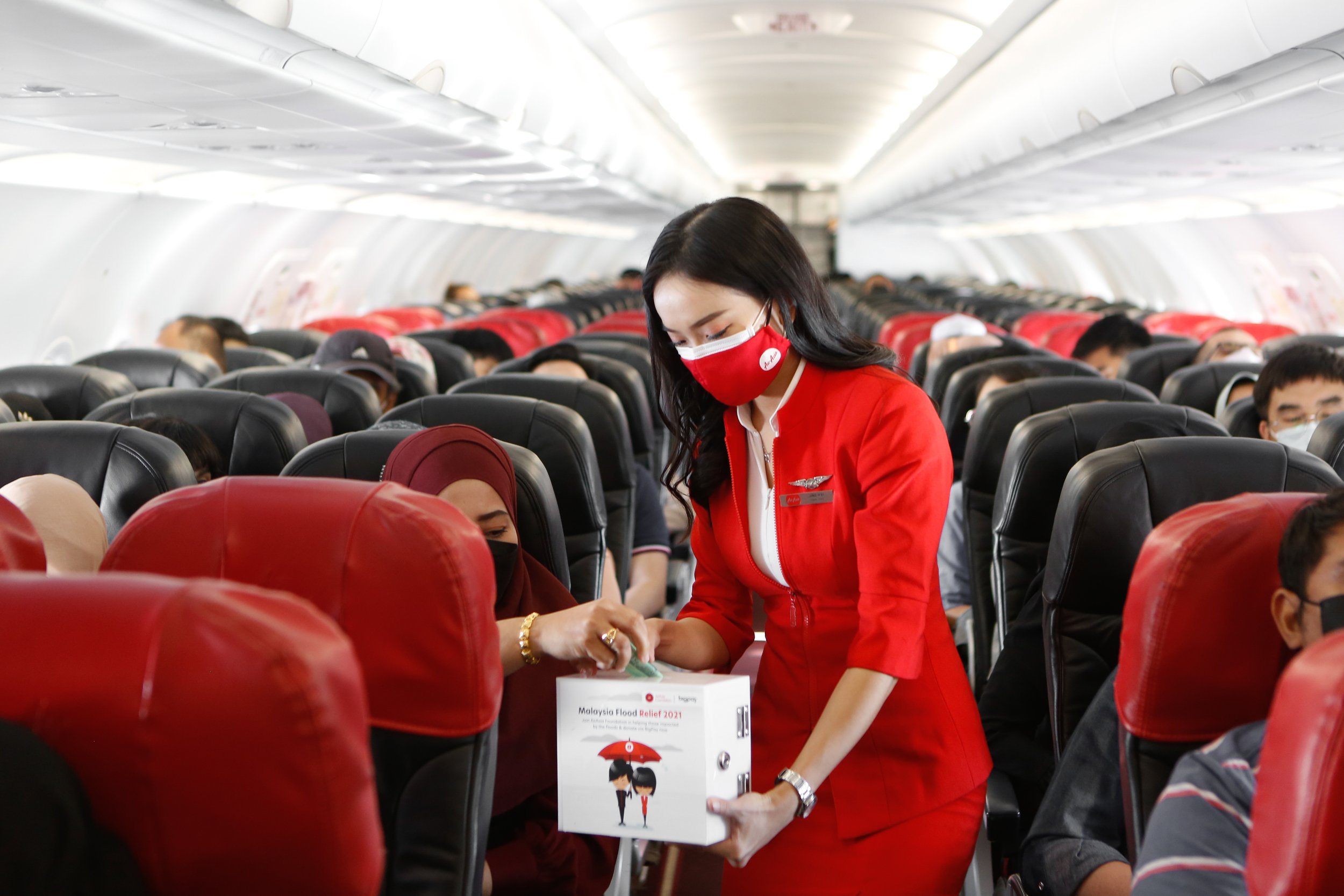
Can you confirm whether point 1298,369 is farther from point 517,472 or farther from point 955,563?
point 517,472

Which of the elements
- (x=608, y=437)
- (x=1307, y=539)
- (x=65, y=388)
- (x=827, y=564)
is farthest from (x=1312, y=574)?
(x=65, y=388)

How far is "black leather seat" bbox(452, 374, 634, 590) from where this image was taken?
13.2 feet

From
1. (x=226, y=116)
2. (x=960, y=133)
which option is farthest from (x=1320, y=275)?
(x=226, y=116)

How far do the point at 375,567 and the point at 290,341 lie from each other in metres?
7.06

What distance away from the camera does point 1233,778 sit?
1.51 metres

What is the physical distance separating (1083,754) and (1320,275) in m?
10.7

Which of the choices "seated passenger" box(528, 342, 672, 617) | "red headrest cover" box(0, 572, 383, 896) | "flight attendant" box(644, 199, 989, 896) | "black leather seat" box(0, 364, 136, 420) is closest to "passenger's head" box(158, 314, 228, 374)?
"black leather seat" box(0, 364, 136, 420)

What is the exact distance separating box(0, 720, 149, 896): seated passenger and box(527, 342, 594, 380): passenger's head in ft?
12.3

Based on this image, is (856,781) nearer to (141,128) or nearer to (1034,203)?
(141,128)

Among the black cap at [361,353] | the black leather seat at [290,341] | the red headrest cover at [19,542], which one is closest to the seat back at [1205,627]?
the red headrest cover at [19,542]

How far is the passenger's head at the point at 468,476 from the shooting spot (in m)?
2.40

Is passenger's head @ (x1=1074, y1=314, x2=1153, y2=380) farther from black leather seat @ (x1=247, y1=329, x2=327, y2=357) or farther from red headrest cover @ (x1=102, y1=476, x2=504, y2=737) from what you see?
red headrest cover @ (x1=102, y1=476, x2=504, y2=737)

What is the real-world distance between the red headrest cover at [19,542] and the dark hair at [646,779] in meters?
0.82

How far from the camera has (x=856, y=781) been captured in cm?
207
